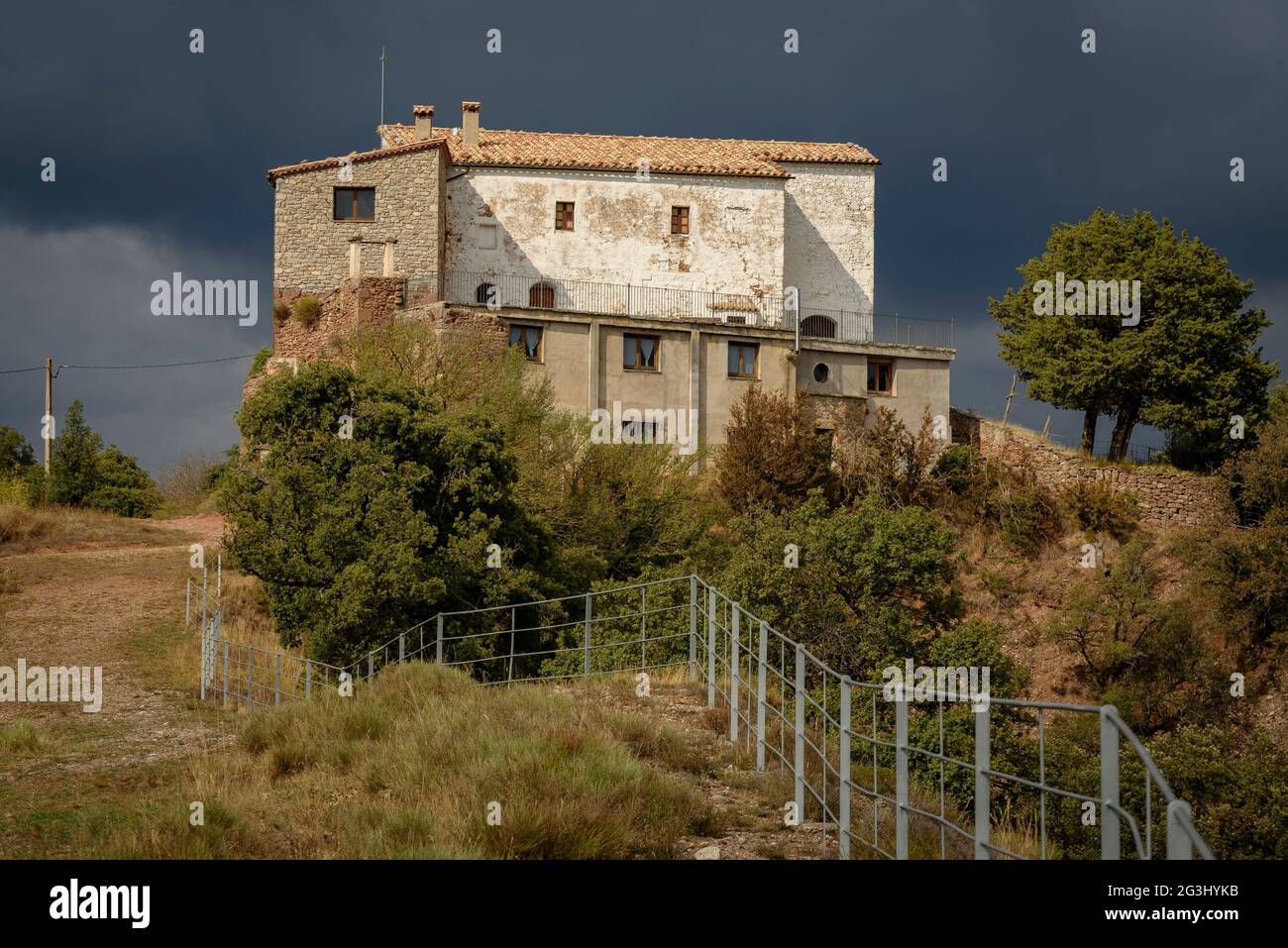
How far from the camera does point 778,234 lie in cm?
4469

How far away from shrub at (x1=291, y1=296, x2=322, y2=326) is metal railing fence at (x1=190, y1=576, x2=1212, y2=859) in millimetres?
17519

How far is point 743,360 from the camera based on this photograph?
40719 millimetres

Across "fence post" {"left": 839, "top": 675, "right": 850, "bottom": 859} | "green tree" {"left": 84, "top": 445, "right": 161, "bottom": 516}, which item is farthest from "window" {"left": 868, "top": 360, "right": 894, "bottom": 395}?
"fence post" {"left": 839, "top": 675, "right": 850, "bottom": 859}

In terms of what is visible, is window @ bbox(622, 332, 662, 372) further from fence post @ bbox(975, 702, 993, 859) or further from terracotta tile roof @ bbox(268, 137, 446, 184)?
fence post @ bbox(975, 702, 993, 859)

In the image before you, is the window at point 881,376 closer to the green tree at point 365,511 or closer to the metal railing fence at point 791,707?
the metal railing fence at point 791,707

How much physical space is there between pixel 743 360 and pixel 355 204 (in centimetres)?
1300

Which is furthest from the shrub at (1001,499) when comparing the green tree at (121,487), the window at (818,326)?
the green tree at (121,487)

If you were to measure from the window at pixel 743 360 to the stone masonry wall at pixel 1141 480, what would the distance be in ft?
25.9

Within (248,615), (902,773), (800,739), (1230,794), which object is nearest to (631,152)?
(248,615)

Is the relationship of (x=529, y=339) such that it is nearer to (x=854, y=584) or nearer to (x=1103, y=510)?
(x=854, y=584)

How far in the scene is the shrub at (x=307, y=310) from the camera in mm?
39312

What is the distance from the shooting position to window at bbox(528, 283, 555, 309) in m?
43.1
